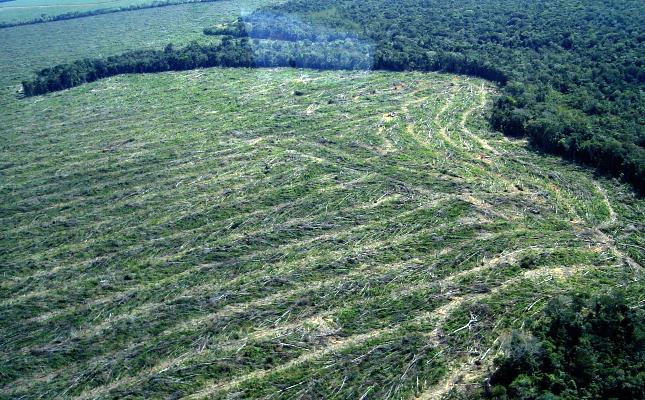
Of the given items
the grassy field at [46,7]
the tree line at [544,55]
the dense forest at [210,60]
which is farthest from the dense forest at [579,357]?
the grassy field at [46,7]

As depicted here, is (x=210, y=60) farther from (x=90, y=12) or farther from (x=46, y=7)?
(x=46, y=7)

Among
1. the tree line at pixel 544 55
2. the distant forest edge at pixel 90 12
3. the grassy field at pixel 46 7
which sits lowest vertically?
Result: the tree line at pixel 544 55

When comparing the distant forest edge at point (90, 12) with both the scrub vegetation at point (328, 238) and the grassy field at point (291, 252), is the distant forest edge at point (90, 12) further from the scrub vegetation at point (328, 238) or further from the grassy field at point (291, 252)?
the grassy field at point (291, 252)

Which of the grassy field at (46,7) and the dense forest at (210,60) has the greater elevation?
the grassy field at (46,7)

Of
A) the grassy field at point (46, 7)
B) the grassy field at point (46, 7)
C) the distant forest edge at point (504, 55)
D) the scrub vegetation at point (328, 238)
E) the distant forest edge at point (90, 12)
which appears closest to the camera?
the scrub vegetation at point (328, 238)

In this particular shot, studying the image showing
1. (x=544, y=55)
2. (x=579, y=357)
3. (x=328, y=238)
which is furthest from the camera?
(x=544, y=55)

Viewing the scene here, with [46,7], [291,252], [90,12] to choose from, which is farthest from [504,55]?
[46,7]

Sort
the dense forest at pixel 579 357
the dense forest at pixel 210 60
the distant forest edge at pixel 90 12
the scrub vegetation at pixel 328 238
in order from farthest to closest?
1. the distant forest edge at pixel 90 12
2. the dense forest at pixel 210 60
3. the scrub vegetation at pixel 328 238
4. the dense forest at pixel 579 357
